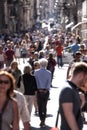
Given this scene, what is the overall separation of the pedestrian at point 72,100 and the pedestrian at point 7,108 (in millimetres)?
523

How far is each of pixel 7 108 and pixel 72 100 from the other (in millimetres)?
731

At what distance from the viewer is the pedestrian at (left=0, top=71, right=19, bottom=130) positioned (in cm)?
630

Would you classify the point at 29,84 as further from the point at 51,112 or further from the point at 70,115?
the point at 70,115

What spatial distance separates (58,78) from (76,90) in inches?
703

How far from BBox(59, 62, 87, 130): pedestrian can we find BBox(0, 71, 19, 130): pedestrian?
1.72 feet

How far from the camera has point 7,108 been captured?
630cm

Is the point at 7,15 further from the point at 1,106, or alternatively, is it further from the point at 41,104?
the point at 1,106

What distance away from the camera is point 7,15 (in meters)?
85.1

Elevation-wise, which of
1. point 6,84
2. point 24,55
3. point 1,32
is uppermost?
point 6,84

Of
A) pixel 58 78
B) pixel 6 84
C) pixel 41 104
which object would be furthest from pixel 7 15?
pixel 6 84

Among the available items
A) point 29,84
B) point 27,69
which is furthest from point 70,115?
point 29,84

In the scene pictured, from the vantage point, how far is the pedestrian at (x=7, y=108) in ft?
20.7

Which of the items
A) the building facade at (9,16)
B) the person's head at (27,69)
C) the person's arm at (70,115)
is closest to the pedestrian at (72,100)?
the person's arm at (70,115)

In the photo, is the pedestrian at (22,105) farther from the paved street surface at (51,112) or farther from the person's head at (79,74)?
the paved street surface at (51,112)
